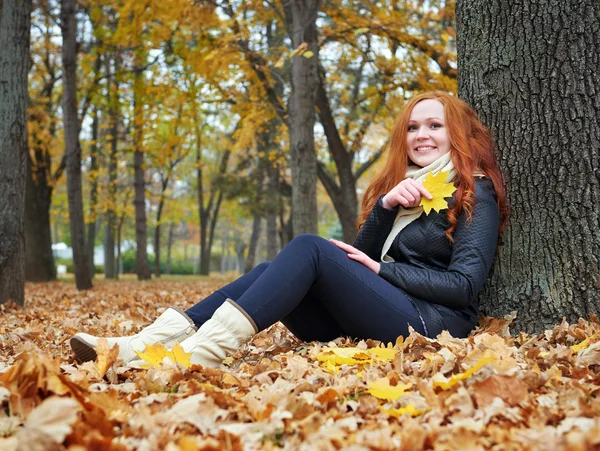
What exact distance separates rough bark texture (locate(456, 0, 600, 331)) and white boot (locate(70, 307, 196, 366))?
5.38ft

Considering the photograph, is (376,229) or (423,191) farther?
(376,229)

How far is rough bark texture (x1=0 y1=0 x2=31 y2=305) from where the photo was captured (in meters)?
5.58

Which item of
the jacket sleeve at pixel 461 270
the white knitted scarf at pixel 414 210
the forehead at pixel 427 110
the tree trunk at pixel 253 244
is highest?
the forehead at pixel 427 110

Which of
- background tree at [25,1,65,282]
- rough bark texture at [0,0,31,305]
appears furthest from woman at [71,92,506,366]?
background tree at [25,1,65,282]

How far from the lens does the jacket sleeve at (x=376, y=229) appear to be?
3105mm

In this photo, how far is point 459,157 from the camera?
9.93 feet

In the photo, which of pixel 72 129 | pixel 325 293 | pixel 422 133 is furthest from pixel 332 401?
pixel 72 129

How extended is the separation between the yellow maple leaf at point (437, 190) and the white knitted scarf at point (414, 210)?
48 millimetres

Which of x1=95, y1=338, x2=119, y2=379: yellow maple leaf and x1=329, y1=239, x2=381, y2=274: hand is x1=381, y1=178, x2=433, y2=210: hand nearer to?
x1=329, y1=239, x2=381, y2=274: hand

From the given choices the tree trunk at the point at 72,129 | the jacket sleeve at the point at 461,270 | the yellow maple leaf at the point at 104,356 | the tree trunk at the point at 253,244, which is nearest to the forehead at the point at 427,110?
the jacket sleeve at the point at 461,270

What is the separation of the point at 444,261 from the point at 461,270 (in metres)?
0.23

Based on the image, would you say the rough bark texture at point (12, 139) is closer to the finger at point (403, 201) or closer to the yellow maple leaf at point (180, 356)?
the yellow maple leaf at point (180, 356)

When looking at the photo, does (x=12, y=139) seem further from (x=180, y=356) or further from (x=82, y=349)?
(x=180, y=356)

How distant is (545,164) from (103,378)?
7.76ft
